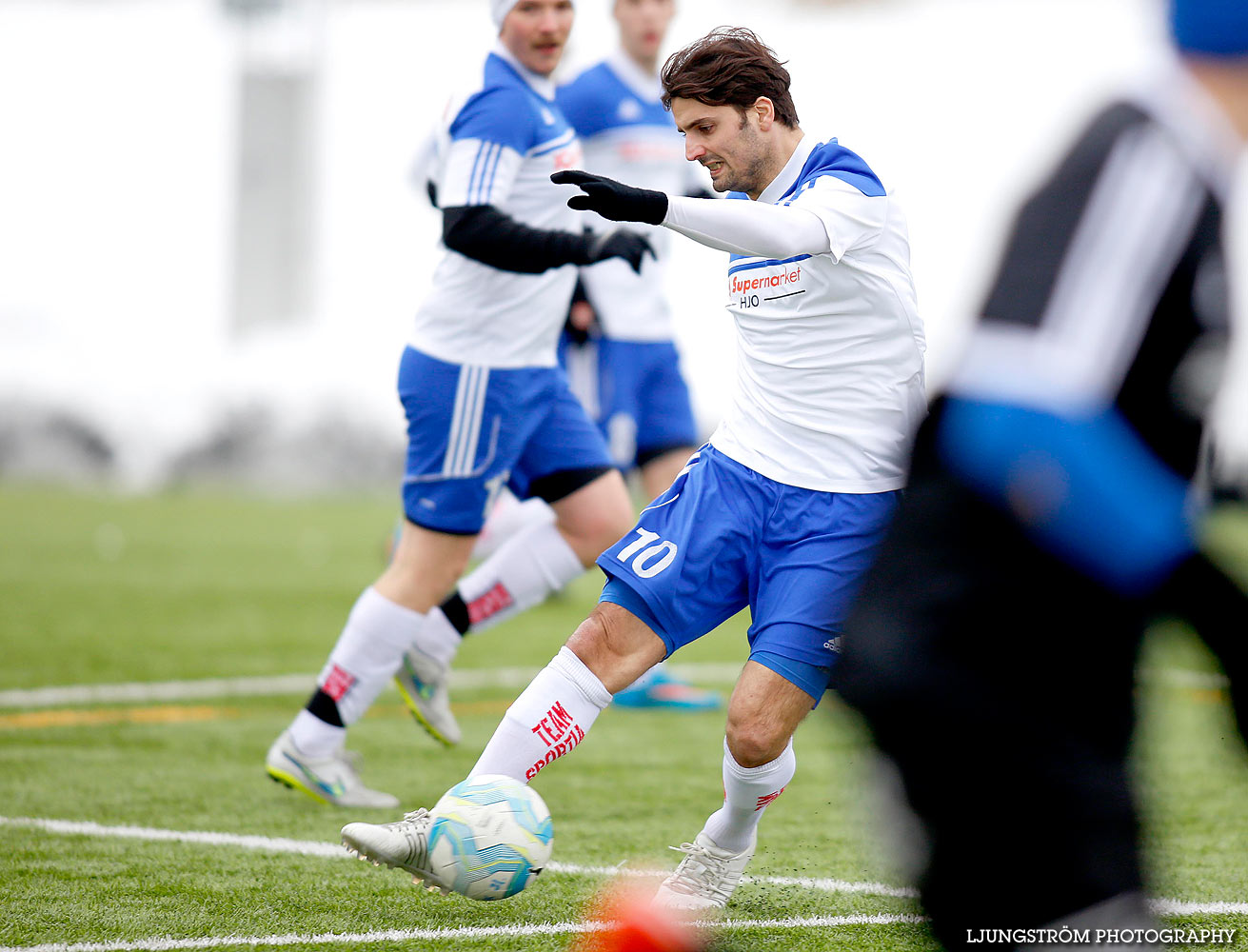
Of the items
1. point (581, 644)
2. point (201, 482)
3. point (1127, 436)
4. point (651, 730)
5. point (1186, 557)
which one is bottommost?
point (201, 482)

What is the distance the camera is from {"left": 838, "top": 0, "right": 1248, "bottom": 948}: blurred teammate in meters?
1.81

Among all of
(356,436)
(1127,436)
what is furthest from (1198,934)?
(356,436)

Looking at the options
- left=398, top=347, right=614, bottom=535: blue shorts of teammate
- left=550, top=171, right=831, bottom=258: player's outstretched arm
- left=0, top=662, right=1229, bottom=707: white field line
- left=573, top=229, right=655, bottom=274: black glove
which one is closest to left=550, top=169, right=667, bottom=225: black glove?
left=550, top=171, right=831, bottom=258: player's outstretched arm

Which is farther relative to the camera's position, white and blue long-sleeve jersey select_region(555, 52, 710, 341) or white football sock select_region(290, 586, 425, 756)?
white and blue long-sleeve jersey select_region(555, 52, 710, 341)

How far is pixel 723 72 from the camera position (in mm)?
3316

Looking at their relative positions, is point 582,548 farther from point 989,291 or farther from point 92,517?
point 92,517

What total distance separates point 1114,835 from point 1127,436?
1.67 ft

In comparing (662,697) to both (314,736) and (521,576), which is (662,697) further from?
(314,736)

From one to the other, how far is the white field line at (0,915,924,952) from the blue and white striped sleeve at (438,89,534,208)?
2.06 m

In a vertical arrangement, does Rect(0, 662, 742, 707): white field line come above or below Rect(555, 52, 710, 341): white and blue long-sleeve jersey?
below

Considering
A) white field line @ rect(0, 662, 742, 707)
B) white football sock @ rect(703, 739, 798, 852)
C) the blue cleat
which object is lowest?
white field line @ rect(0, 662, 742, 707)

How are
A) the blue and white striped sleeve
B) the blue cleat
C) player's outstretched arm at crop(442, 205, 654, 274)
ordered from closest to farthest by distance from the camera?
player's outstretched arm at crop(442, 205, 654, 274)
the blue and white striped sleeve
the blue cleat

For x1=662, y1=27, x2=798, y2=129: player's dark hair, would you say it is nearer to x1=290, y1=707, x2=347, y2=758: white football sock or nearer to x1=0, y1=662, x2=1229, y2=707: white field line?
x1=290, y1=707, x2=347, y2=758: white football sock

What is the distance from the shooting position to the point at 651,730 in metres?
5.98
